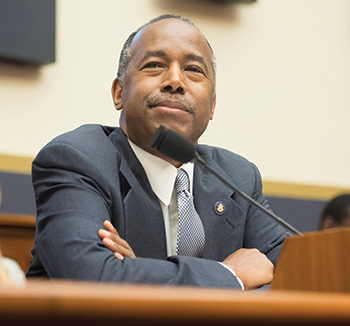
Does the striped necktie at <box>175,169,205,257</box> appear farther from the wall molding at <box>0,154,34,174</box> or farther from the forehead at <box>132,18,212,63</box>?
the wall molding at <box>0,154,34,174</box>

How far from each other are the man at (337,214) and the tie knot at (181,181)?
112 centimetres

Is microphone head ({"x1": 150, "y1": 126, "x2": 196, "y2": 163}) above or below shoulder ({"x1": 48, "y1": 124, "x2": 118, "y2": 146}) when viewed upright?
above

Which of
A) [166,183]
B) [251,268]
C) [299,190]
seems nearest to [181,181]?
[166,183]

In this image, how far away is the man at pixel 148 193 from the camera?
3.75 feet

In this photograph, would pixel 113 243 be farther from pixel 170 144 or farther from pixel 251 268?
pixel 251 268

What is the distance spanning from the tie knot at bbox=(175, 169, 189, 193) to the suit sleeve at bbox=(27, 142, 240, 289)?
0.87ft

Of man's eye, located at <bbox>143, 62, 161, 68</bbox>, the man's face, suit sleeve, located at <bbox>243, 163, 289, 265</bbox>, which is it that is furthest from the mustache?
suit sleeve, located at <bbox>243, 163, 289, 265</bbox>

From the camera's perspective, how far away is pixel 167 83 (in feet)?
5.21

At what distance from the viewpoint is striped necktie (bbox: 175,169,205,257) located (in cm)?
146

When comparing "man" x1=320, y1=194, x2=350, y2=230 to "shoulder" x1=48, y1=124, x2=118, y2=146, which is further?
"man" x1=320, y1=194, x2=350, y2=230

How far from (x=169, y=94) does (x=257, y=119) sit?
1543 millimetres

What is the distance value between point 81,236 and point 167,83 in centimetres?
63

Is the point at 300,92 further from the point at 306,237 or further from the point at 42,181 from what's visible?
the point at 306,237

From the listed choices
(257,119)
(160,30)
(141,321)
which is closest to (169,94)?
(160,30)
